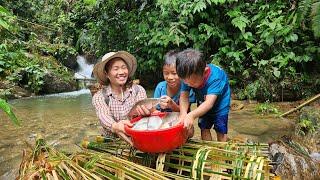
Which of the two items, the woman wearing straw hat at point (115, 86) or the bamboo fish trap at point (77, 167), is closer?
the bamboo fish trap at point (77, 167)

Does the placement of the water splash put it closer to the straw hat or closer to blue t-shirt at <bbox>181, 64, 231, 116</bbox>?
the straw hat

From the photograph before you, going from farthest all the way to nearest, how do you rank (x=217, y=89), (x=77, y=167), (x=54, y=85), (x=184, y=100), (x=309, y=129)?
(x=54, y=85) → (x=309, y=129) → (x=184, y=100) → (x=217, y=89) → (x=77, y=167)

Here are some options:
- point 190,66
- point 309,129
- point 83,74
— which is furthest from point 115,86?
point 83,74

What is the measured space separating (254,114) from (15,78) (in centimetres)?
588

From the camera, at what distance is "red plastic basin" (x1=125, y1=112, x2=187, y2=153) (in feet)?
4.97

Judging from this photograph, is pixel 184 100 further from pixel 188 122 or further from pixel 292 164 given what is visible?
pixel 292 164

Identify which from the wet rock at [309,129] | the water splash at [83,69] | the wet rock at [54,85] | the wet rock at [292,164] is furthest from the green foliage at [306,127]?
the water splash at [83,69]

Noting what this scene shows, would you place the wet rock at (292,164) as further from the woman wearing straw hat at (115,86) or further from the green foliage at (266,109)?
the green foliage at (266,109)

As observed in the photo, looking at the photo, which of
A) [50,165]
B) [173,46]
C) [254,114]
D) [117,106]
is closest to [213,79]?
[117,106]

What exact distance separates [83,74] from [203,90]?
9.32 metres

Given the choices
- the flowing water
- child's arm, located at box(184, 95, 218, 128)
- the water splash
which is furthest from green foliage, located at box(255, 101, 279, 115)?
the water splash

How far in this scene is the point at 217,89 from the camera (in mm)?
2189

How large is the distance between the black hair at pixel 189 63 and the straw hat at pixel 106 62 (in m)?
0.45

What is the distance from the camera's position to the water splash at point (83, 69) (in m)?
10.9
